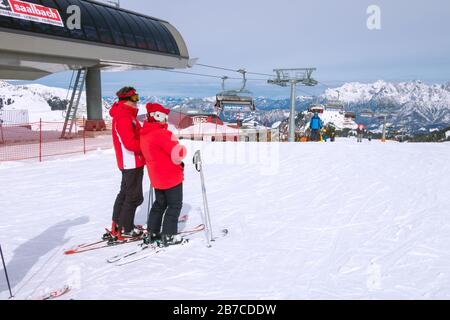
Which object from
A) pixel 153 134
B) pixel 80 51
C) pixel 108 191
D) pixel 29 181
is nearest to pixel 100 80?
pixel 80 51

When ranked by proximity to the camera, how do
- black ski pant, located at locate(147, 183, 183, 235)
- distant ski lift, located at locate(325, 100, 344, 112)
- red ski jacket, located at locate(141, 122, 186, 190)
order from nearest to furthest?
red ski jacket, located at locate(141, 122, 186, 190)
black ski pant, located at locate(147, 183, 183, 235)
distant ski lift, located at locate(325, 100, 344, 112)

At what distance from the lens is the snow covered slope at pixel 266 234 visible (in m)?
3.69

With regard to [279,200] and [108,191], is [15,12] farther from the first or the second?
[279,200]

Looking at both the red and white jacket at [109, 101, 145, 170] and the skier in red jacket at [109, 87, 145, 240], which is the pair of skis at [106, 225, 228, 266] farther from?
the red and white jacket at [109, 101, 145, 170]

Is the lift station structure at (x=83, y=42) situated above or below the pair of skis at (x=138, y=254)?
above

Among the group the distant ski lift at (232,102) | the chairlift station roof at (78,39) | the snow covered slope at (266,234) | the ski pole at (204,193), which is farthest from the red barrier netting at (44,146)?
the distant ski lift at (232,102)

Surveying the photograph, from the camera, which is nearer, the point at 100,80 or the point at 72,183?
the point at 72,183

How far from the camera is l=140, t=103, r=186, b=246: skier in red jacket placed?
13.4 feet

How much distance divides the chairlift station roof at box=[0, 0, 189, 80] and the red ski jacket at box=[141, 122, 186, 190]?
41.7 ft

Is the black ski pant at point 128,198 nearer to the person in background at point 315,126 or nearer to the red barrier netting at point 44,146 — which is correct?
the red barrier netting at point 44,146

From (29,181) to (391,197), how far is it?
8.76 metres

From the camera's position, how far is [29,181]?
9328 millimetres

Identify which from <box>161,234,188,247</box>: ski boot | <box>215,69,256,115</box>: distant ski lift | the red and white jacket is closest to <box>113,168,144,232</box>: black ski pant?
the red and white jacket

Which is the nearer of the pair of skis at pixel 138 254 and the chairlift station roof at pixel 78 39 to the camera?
the pair of skis at pixel 138 254
